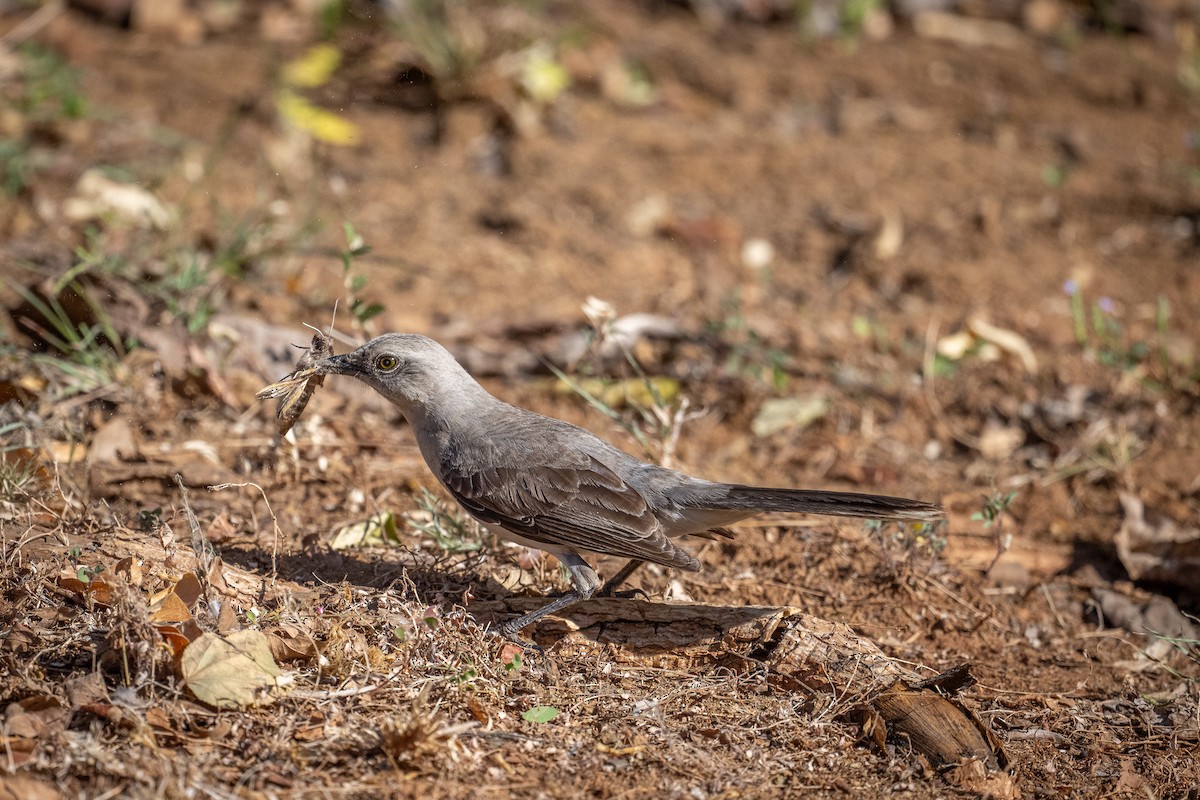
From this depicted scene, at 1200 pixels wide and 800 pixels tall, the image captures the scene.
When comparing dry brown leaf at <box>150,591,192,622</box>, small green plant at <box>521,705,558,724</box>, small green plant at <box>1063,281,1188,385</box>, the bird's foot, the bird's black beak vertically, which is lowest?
small green plant at <box>1063,281,1188,385</box>

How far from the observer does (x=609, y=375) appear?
22.6 ft

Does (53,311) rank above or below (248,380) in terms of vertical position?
above

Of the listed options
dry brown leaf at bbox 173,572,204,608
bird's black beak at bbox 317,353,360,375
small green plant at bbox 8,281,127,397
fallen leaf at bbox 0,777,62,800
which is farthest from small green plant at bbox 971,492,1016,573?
small green plant at bbox 8,281,127,397

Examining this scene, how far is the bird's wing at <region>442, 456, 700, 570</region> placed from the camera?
446cm

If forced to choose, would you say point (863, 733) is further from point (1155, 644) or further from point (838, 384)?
point (838, 384)

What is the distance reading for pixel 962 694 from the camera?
14.6ft

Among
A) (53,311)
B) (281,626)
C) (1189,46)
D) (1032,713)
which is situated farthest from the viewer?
(1189,46)

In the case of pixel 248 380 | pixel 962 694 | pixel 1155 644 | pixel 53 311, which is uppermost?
pixel 53 311

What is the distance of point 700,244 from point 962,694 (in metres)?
4.62

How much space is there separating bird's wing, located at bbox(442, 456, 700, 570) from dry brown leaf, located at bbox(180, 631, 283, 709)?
1.20 meters

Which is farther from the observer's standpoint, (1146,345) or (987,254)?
(987,254)

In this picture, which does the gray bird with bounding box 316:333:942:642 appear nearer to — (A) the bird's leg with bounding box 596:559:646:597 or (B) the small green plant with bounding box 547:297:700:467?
(A) the bird's leg with bounding box 596:559:646:597

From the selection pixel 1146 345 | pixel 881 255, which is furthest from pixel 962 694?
pixel 881 255

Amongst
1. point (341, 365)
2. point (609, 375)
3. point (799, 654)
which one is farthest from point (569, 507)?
point (609, 375)
